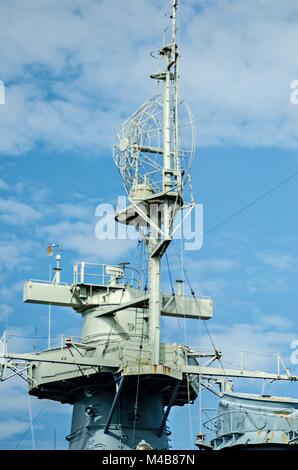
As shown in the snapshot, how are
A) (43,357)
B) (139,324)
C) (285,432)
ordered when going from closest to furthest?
(285,432)
(43,357)
(139,324)

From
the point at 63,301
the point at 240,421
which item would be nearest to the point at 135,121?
the point at 63,301

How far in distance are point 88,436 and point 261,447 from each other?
11449mm

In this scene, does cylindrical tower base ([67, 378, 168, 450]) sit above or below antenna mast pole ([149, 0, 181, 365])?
below

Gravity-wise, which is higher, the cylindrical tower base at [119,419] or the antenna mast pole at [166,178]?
the antenna mast pole at [166,178]

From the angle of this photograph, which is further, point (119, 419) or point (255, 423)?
point (119, 419)

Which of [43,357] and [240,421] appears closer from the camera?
[240,421]

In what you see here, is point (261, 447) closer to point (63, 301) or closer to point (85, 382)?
point (85, 382)

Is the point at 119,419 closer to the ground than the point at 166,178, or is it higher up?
closer to the ground

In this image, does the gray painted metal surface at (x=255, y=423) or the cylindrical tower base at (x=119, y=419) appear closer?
the gray painted metal surface at (x=255, y=423)

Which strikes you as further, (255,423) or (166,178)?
(166,178)

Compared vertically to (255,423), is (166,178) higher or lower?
higher

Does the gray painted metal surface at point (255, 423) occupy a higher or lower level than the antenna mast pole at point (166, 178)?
lower
